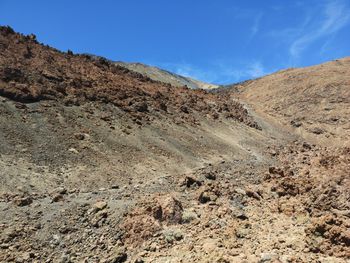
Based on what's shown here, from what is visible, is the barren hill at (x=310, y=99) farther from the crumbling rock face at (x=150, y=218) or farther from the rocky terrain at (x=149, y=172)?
the crumbling rock face at (x=150, y=218)

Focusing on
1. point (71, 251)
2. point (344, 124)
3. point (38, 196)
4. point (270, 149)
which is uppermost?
point (344, 124)

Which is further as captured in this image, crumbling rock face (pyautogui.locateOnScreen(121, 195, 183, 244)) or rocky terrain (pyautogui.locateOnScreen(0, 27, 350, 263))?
crumbling rock face (pyautogui.locateOnScreen(121, 195, 183, 244))

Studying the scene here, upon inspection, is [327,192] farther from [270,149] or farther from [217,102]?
[217,102]

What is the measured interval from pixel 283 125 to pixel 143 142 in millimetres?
16162

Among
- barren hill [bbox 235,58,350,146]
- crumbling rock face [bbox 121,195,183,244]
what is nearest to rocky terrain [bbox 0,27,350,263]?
crumbling rock face [bbox 121,195,183,244]

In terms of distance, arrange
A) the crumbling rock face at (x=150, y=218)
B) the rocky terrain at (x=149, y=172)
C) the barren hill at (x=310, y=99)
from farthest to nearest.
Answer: the barren hill at (x=310, y=99), the crumbling rock face at (x=150, y=218), the rocky terrain at (x=149, y=172)

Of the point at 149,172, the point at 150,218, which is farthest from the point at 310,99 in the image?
the point at 150,218

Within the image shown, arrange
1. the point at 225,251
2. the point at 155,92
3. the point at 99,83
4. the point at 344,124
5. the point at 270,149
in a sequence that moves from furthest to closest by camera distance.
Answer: the point at 344,124 → the point at 155,92 → the point at 99,83 → the point at 270,149 → the point at 225,251

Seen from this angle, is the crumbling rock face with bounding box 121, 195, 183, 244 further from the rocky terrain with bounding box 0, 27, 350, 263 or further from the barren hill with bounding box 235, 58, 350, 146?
the barren hill with bounding box 235, 58, 350, 146

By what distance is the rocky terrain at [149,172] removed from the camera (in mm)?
10953

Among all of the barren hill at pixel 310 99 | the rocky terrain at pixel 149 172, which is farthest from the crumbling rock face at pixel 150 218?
the barren hill at pixel 310 99

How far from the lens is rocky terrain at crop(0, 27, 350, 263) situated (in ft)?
35.9

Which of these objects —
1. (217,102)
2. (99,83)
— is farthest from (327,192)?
(217,102)

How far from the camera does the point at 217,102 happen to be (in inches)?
1319
